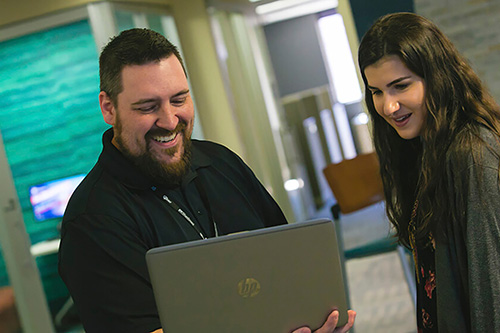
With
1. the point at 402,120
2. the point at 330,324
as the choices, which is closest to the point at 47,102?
the point at 402,120

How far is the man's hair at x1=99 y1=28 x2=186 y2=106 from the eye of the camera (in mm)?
1467

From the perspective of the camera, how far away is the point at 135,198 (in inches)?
59.7

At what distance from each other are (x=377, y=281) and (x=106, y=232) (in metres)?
3.67

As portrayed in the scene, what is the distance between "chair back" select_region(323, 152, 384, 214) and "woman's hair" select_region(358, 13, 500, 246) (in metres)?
1.90

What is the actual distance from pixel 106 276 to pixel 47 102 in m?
3.84

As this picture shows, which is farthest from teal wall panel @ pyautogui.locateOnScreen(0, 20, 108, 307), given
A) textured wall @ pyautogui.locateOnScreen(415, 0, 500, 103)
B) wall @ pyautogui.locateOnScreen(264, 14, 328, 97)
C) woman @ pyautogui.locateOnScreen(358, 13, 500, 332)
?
wall @ pyautogui.locateOnScreen(264, 14, 328, 97)

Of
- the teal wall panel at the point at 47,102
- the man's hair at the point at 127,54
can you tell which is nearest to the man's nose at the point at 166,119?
the man's hair at the point at 127,54

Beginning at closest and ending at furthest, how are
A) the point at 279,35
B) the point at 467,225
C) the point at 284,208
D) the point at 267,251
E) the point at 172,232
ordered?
1. the point at 267,251
2. the point at 467,225
3. the point at 172,232
4. the point at 284,208
5. the point at 279,35

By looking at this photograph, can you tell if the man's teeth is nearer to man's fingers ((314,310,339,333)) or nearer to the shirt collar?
the shirt collar

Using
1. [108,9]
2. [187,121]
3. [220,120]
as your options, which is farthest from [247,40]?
[187,121]

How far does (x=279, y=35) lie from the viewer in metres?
10.2

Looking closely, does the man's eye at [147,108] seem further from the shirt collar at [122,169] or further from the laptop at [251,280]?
the laptop at [251,280]

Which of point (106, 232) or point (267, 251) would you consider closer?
point (267, 251)

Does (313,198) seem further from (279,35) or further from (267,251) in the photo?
(267,251)
